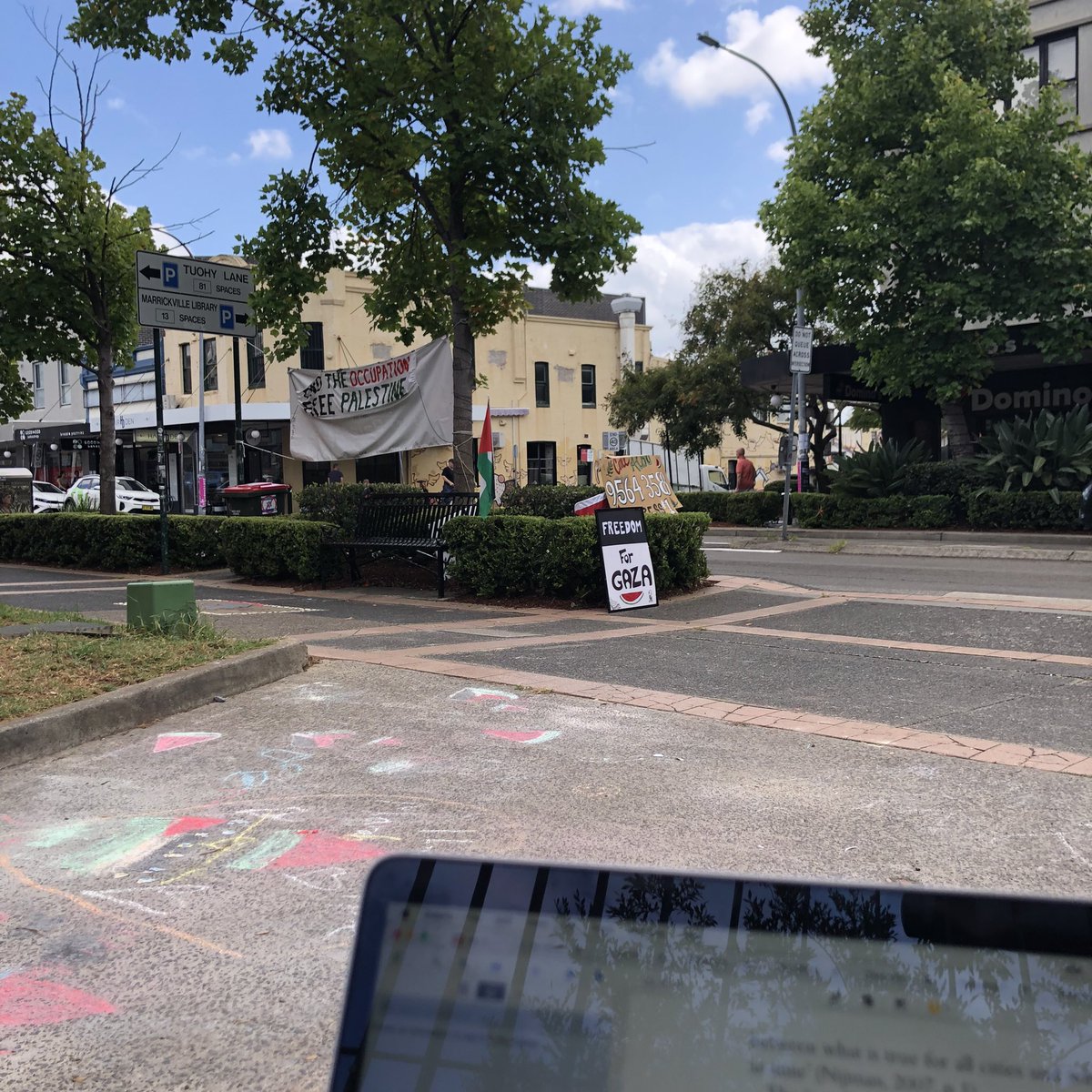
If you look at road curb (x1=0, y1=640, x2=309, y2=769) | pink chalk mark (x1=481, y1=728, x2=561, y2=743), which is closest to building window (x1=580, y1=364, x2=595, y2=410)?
road curb (x1=0, y1=640, x2=309, y2=769)

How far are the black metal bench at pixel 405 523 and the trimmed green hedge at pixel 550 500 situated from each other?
3.12 feet

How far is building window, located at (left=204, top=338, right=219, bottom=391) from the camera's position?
128 feet

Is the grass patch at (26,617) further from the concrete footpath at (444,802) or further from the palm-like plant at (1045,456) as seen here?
the palm-like plant at (1045,456)

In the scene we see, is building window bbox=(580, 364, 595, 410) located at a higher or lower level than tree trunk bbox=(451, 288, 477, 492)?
higher

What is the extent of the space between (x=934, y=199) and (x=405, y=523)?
13459mm

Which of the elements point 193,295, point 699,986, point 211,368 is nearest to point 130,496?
point 211,368

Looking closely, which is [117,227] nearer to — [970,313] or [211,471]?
[970,313]

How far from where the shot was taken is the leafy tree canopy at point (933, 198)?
19109 mm

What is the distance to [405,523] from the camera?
12250mm

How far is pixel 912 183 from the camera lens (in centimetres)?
2002

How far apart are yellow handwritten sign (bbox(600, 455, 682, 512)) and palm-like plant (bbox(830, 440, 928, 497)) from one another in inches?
415

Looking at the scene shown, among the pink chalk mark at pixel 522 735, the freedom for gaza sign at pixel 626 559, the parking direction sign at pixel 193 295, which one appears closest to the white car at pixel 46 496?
the parking direction sign at pixel 193 295

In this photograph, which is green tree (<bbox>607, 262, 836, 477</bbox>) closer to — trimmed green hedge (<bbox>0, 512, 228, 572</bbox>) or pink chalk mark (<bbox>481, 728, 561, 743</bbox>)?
trimmed green hedge (<bbox>0, 512, 228, 572</bbox>)

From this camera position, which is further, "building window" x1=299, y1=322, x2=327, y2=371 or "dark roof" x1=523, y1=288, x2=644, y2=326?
"dark roof" x1=523, y1=288, x2=644, y2=326
